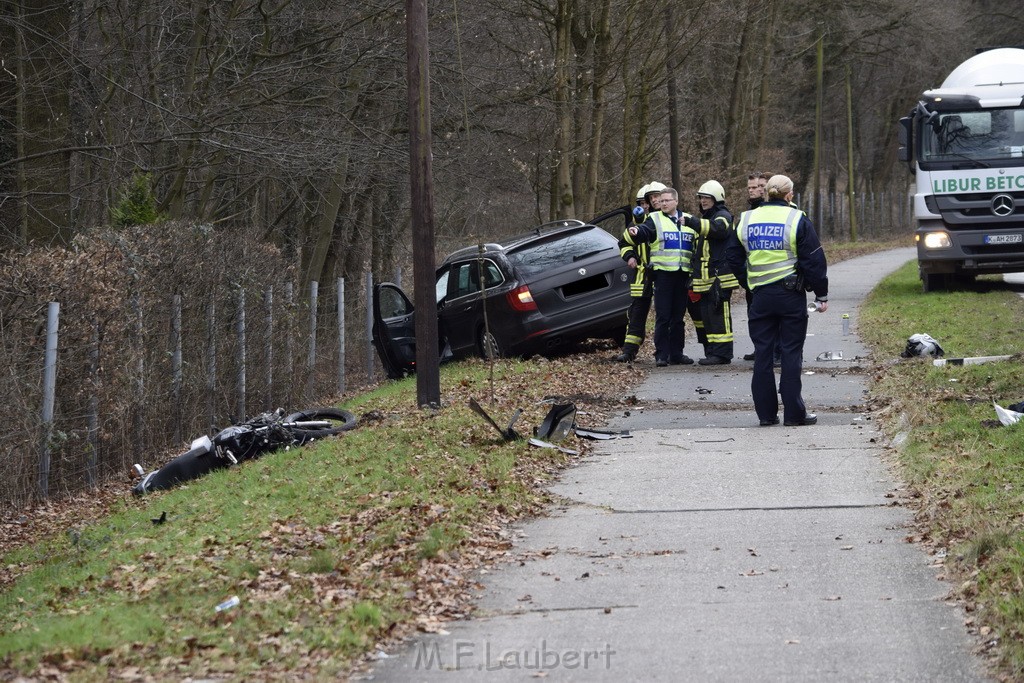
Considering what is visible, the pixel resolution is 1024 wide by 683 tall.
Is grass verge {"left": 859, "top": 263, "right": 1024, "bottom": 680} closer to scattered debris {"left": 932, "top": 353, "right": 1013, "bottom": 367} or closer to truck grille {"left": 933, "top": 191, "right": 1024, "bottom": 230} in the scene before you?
scattered debris {"left": 932, "top": 353, "right": 1013, "bottom": 367}

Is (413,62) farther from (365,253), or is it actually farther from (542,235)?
(365,253)

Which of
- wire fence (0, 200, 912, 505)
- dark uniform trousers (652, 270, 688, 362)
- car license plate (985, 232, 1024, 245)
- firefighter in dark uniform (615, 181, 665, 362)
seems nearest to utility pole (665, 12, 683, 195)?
car license plate (985, 232, 1024, 245)

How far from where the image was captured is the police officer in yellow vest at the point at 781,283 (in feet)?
35.3

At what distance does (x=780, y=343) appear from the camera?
11.0m

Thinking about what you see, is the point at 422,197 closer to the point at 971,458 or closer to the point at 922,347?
the point at 971,458

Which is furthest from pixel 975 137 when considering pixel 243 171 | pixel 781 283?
pixel 781 283

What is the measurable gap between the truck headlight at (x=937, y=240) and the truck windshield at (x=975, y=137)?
1193 millimetres

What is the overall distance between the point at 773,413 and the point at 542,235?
240 inches

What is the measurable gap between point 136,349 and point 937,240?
13.9 metres

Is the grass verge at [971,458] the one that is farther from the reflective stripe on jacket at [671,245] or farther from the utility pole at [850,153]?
the utility pole at [850,153]

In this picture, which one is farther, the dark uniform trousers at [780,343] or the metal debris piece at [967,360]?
the metal debris piece at [967,360]

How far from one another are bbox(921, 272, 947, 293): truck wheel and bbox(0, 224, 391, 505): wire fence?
11045 millimetres

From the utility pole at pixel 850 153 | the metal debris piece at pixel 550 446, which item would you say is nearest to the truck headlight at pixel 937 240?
the metal debris piece at pixel 550 446

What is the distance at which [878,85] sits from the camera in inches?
2361
